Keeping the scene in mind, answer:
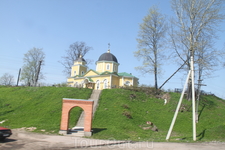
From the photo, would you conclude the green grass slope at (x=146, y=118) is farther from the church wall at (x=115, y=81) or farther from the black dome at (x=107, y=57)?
the black dome at (x=107, y=57)

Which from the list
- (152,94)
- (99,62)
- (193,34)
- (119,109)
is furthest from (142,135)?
(99,62)

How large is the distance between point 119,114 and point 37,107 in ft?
30.9

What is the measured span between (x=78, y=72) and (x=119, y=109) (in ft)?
67.5

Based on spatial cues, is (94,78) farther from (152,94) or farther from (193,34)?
(193,34)

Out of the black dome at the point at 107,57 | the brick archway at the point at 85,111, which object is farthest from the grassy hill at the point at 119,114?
the black dome at the point at 107,57

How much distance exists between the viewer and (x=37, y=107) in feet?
70.5

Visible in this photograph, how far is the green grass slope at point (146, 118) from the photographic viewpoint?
1491cm

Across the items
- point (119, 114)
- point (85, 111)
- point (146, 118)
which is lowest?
point (146, 118)

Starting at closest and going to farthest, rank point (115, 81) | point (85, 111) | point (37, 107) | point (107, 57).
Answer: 1. point (85, 111)
2. point (37, 107)
3. point (115, 81)
4. point (107, 57)

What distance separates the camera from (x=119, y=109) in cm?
2011

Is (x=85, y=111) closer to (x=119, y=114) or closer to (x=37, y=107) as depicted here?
(x=119, y=114)

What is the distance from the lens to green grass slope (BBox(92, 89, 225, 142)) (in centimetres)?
1491

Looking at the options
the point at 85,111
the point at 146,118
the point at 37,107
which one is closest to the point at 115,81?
the point at 146,118

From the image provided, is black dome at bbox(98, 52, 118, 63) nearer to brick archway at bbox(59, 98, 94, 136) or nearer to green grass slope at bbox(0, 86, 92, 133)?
green grass slope at bbox(0, 86, 92, 133)
